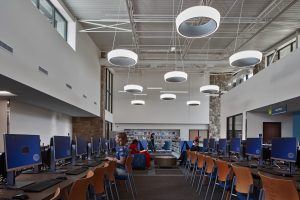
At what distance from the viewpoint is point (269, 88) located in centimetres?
943

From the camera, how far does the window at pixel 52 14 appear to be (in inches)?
287

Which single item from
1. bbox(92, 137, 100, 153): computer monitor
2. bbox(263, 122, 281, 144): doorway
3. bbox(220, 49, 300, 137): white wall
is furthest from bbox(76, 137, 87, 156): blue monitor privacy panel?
bbox(263, 122, 281, 144): doorway

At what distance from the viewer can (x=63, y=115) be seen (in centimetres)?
1192

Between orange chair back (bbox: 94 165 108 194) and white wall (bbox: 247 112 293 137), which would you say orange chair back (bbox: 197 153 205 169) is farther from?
white wall (bbox: 247 112 293 137)

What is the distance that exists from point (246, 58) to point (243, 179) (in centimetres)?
287

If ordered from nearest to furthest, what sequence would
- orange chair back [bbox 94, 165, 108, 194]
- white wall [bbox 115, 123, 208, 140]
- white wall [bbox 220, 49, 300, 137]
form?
1. orange chair back [bbox 94, 165, 108, 194]
2. white wall [bbox 220, 49, 300, 137]
3. white wall [bbox 115, 123, 208, 140]

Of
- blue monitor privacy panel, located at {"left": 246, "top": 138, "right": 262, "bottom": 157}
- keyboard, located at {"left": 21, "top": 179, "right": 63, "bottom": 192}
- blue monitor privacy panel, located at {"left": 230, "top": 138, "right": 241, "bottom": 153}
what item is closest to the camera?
keyboard, located at {"left": 21, "top": 179, "right": 63, "bottom": 192}

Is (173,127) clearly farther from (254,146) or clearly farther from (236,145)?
(254,146)

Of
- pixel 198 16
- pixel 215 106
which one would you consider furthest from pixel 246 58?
pixel 215 106

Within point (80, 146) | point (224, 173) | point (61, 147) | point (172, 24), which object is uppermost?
point (172, 24)

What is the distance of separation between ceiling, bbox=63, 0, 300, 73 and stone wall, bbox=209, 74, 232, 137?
453cm

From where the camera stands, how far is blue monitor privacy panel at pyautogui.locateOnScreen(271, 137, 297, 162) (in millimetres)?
4523

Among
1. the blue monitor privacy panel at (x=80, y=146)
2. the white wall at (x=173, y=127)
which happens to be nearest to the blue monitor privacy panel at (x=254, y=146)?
the blue monitor privacy panel at (x=80, y=146)

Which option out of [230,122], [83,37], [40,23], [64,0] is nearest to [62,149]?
[40,23]
